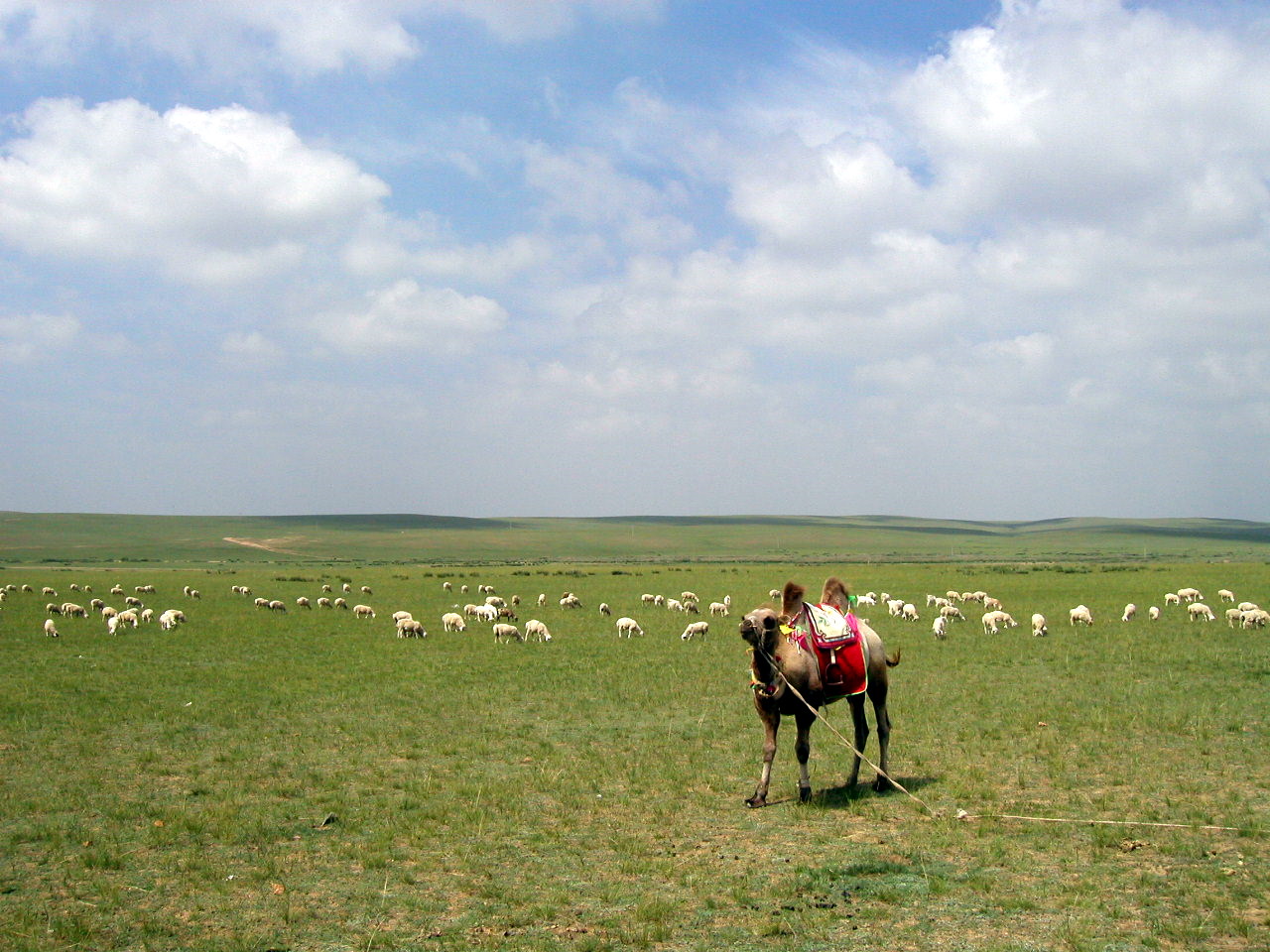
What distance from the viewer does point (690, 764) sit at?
12.8m

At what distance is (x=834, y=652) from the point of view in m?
10.5

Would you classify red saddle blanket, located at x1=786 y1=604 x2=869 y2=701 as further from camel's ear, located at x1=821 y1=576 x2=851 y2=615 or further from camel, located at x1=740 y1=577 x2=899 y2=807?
camel's ear, located at x1=821 y1=576 x2=851 y2=615

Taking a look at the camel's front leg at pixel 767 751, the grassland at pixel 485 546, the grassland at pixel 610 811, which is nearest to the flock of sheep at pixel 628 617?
the grassland at pixel 610 811

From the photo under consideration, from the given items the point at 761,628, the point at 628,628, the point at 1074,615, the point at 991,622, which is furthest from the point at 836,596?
the point at 1074,615

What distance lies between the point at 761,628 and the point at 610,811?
109 inches

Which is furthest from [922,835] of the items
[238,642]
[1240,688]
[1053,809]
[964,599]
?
[964,599]

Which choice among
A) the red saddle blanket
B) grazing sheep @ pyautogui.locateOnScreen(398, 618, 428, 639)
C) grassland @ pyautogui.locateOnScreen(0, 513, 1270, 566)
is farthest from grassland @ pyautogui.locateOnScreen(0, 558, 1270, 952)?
grassland @ pyautogui.locateOnScreen(0, 513, 1270, 566)

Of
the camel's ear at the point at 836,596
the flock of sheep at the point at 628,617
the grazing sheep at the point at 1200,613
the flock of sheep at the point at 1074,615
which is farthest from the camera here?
the grazing sheep at the point at 1200,613

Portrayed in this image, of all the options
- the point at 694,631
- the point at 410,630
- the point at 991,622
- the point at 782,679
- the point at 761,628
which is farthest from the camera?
the point at 410,630

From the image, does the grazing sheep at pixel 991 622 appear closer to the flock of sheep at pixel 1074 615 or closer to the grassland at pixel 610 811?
the flock of sheep at pixel 1074 615

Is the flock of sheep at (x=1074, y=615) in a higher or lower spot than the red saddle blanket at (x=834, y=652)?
lower

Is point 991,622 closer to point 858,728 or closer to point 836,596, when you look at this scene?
point 836,596

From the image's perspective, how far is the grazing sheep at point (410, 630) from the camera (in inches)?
1266

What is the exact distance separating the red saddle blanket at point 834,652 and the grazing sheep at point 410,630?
23476 mm
